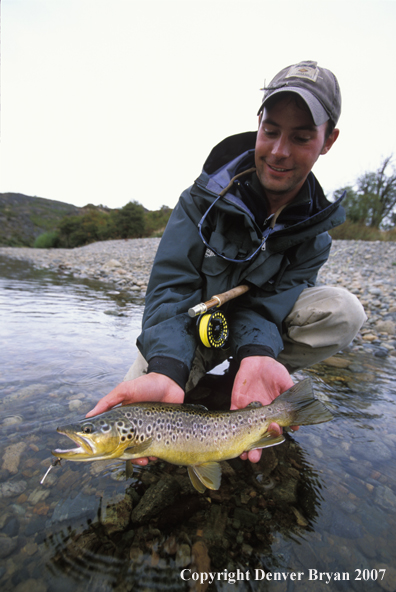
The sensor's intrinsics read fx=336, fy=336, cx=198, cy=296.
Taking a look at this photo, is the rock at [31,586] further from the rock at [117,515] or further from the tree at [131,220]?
the tree at [131,220]

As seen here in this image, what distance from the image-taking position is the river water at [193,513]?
171cm

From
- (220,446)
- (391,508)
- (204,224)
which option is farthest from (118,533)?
(204,224)

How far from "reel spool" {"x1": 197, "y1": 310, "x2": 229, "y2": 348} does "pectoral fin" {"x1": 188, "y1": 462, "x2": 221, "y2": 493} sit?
0.93 meters

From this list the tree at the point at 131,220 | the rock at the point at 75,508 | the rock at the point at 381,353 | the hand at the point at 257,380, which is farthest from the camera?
the tree at the point at 131,220

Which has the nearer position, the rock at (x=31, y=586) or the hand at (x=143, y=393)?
the rock at (x=31, y=586)

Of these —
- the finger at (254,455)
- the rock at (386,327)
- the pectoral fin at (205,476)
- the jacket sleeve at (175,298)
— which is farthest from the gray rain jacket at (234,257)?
the rock at (386,327)

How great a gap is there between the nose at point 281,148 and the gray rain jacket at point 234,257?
1.55 feet

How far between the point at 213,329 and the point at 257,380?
1.83ft

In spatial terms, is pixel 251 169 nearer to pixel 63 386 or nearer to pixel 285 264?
pixel 285 264

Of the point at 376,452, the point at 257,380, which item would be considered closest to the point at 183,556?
the point at 257,380

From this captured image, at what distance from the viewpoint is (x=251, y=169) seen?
10.7 feet

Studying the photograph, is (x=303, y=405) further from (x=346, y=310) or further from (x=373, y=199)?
(x=373, y=199)

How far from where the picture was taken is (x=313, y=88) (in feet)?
9.16

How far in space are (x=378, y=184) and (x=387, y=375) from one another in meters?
32.9
